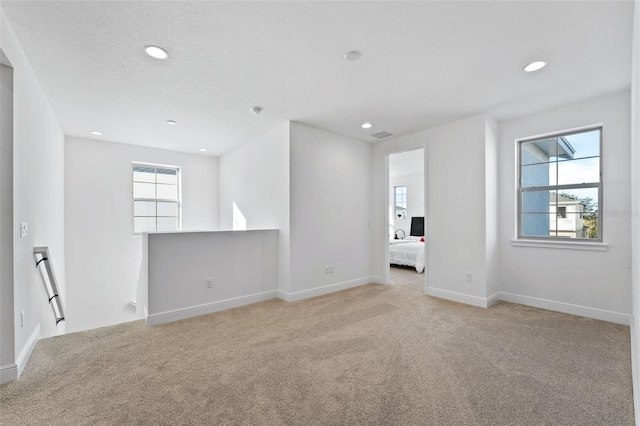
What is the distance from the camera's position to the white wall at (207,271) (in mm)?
3293

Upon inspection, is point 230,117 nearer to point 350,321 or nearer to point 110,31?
point 110,31

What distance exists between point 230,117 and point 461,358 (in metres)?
3.86

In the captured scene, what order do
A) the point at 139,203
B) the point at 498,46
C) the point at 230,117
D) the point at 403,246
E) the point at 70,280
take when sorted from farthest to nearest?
the point at 403,246 → the point at 139,203 → the point at 70,280 → the point at 230,117 → the point at 498,46

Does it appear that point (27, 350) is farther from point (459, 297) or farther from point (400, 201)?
point (400, 201)

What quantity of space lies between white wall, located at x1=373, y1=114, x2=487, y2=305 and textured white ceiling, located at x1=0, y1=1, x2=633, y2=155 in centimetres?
39

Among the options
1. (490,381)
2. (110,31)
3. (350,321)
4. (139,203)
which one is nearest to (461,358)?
(490,381)

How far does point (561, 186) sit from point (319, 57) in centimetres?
355

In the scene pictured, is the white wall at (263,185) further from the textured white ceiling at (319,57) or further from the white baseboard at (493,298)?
the white baseboard at (493,298)

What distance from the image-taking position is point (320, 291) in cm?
434

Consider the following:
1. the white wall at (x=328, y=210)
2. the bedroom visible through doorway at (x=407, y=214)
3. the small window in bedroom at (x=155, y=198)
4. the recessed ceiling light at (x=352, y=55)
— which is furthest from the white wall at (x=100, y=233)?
the bedroom visible through doorway at (x=407, y=214)

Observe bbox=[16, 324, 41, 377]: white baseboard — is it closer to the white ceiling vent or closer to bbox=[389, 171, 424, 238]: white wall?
the white ceiling vent

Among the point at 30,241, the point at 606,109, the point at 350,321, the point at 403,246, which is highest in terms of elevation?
the point at 606,109

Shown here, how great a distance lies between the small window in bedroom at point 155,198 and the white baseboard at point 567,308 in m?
6.08

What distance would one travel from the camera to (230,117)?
12.8 feet
